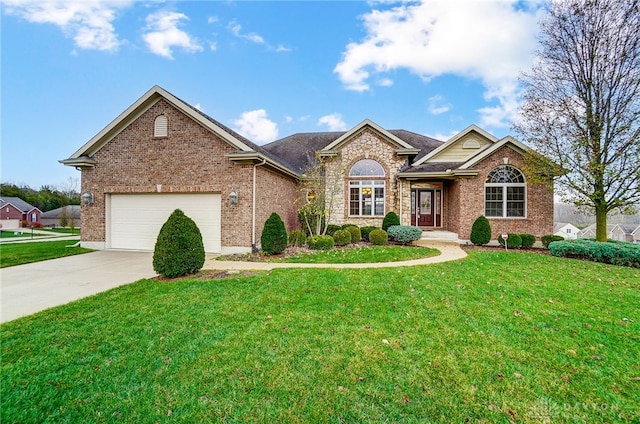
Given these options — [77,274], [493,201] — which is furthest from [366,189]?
[77,274]

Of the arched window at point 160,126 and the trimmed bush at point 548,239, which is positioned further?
the trimmed bush at point 548,239

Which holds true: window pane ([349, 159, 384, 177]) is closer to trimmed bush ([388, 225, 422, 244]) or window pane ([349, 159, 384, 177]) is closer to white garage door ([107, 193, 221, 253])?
trimmed bush ([388, 225, 422, 244])

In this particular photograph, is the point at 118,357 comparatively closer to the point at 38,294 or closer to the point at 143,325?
the point at 143,325

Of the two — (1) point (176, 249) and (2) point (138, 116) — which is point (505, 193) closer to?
(1) point (176, 249)

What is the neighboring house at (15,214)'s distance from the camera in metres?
35.0

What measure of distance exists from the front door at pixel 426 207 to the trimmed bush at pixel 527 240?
417 cm

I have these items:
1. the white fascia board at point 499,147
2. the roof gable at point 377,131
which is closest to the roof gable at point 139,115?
the roof gable at point 377,131

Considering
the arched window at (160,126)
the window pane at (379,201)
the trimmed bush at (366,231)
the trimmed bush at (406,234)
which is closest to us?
the arched window at (160,126)

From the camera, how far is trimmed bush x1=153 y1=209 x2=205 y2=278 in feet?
21.5

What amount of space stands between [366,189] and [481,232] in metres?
5.93

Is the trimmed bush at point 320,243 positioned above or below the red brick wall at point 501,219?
below

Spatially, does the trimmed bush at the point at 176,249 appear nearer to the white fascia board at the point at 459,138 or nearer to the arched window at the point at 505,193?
the white fascia board at the point at 459,138

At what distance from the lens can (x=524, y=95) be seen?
11953mm

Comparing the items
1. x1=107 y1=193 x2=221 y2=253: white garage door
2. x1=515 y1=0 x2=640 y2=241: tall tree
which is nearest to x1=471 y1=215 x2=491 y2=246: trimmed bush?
x1=515 y1=0 x2=640 y2=241: tall tree
